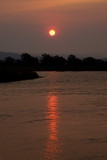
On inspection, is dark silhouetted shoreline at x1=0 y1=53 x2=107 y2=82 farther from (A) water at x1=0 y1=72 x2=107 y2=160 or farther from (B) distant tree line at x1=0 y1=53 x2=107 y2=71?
(A) water at x1=0 y1=72 x2=107 y2=160

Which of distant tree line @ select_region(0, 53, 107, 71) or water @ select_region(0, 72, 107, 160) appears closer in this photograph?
water @ select_region(0, 72, 107, 160)

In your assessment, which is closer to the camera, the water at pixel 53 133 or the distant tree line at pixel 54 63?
the water at pixel 53 133

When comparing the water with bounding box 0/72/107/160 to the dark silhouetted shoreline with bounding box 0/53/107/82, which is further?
the dark silhouetted shoreline with bounding box 0/53/107/82

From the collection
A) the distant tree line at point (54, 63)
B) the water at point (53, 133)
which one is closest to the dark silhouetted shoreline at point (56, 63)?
the distant tree line at point (54, 63)

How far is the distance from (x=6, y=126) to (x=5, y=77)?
151 feet

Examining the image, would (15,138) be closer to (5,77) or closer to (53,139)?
(53,139)

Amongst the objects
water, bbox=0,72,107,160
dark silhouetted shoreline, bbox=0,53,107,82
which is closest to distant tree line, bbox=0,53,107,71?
dark silhouetted shoreline, bbox=0,53,107,82

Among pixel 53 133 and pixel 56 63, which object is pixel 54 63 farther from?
pixel 53 133

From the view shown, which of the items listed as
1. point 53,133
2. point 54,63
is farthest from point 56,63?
point 53,133

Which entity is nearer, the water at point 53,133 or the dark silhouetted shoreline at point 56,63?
the water at point 53,133

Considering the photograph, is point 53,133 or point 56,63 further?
point 56,63

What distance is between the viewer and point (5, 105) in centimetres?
2597

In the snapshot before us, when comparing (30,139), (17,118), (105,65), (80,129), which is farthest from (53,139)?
(105,65)

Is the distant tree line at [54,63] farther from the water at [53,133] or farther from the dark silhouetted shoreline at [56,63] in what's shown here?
the water at [53,133]
